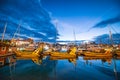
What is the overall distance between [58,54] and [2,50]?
14312 mm

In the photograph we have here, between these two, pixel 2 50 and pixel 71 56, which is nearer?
pixel 2 50

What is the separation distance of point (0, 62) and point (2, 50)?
718cm

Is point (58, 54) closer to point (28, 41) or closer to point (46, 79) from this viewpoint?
point (46, 79)

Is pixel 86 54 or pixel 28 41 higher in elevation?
pixel 28 41

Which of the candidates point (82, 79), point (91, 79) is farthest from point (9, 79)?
point (91, 79)

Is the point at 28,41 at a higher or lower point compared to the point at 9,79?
higher

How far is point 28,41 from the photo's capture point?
92.1m

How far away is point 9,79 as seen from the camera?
10328 millimetres

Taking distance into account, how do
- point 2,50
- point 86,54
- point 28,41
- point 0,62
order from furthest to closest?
1. point 28,41
2. point 86,54
3. point 2,50
4. point 0,62

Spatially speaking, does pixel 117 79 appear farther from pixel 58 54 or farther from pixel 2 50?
pixel 2 50

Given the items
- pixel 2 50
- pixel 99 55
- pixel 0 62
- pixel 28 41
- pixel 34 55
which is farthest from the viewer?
pixel 28 41

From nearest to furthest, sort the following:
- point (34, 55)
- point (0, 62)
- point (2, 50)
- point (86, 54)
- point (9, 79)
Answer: point (9, 79) < point (0, 62) < point (2, 50) < point (34, 55) < point (86, 54)

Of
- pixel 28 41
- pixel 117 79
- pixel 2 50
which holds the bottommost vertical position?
pixel 117 79

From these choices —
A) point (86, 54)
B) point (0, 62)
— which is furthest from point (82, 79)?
point (86, 54)
